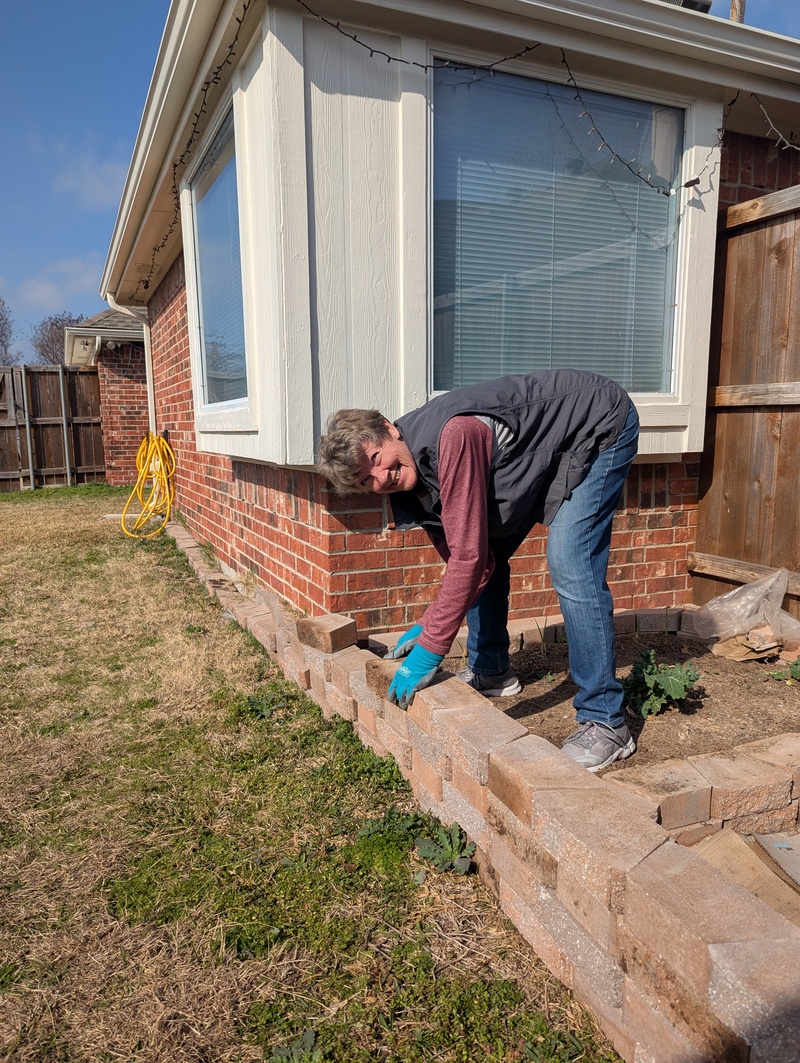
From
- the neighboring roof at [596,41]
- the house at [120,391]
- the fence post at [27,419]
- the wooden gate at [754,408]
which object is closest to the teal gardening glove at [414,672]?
the wooden gate at [754,408]

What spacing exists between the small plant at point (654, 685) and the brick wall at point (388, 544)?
3.51 ft

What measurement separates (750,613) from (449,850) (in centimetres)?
222

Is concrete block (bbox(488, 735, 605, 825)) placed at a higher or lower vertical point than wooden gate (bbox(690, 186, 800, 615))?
lower

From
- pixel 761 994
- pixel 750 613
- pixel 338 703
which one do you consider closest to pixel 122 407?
pixel 338 703

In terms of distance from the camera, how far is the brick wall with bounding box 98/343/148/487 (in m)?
13.8

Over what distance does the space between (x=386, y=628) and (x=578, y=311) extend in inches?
77.0

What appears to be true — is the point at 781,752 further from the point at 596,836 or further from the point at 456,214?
the point at 456,214

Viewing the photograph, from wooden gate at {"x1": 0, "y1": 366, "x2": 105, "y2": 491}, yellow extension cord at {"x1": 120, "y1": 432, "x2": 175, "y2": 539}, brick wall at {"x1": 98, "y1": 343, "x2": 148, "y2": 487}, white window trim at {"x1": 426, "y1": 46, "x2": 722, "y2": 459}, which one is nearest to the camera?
white window trim at {"x1": 426, "y1": 46, "x2": 722, "y2": 459}

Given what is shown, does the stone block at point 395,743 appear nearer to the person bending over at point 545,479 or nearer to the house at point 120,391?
the person bending over at point 545,479

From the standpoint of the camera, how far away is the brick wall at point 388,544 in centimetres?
347

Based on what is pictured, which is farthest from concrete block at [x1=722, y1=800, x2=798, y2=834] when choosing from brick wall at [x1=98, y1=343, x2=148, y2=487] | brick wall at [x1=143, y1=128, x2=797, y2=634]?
brick wall at [x1=98, y1=343, x2=148, y2=487]

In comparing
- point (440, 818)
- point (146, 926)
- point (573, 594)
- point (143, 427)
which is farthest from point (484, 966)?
point (143, 427)

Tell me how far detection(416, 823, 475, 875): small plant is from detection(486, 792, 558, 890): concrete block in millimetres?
126

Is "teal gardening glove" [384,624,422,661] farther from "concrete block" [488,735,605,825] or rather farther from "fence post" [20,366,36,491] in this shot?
"fence post" [20,366,36,491]
